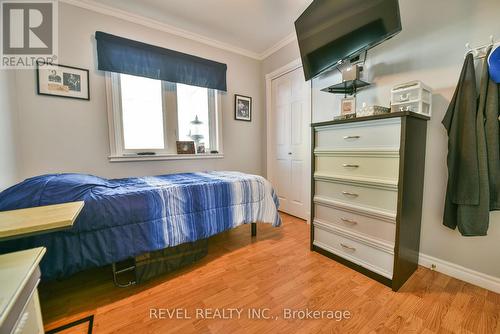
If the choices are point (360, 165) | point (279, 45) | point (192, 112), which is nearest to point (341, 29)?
point (360, 165)

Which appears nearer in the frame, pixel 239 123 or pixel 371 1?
pixel 371 1

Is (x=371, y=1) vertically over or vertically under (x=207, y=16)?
Result: under

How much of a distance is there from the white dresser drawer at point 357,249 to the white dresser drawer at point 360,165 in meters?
0.51

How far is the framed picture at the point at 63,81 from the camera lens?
202cm

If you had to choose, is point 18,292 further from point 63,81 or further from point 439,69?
point 439,69

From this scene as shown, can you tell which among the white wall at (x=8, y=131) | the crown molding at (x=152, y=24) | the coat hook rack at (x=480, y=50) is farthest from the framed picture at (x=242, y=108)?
the coat hook rack at (x=480, y=50)

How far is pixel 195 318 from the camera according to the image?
125cm

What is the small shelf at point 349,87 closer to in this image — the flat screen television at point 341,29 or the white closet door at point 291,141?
the flat screen television at point 341,29

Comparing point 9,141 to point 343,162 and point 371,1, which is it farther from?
point 371,1

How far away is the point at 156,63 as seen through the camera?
8.30 feet

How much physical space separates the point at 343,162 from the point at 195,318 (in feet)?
5.00

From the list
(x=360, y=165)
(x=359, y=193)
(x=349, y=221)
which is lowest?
(x=349, y=221)

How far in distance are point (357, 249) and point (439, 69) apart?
1.52m

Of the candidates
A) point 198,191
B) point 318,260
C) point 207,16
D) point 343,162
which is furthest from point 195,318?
point 207,16
